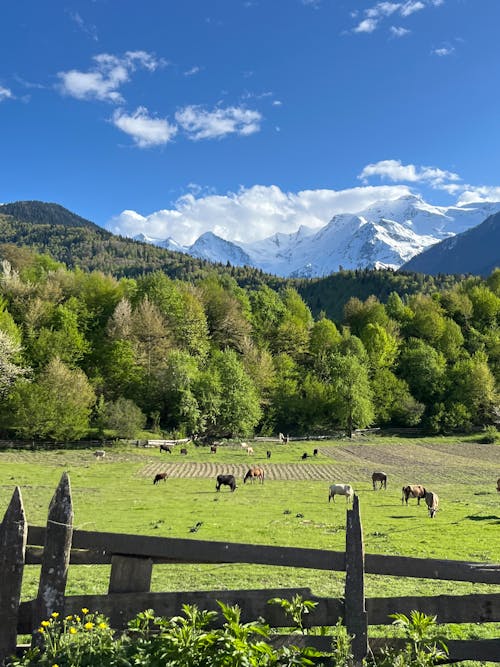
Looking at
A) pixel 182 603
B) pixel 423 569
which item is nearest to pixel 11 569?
pixel 182 603

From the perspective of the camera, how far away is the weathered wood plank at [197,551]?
20.7 feet

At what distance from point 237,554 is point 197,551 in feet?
1.80

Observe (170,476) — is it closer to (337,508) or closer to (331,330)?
(337,508)

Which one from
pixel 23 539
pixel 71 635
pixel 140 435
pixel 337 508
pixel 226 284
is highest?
pixel 226 284

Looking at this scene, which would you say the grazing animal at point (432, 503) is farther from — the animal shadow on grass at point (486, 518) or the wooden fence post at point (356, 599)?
the wooden fence post at point (356, 599)

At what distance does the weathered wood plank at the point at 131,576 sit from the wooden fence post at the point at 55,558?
2.13 ft

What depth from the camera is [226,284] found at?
129375 mm

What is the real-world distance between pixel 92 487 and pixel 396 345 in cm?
9649

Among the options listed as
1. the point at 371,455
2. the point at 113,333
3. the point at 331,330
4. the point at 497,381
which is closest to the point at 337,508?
the point at 371,455

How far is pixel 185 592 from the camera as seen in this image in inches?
241

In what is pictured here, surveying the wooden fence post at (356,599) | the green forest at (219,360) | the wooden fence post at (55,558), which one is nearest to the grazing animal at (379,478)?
the wooden fence post at (356,599)

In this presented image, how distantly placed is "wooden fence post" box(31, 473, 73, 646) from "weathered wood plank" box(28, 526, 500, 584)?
0.20 meters

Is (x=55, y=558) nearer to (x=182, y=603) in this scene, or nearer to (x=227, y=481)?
(x=182, y=603)

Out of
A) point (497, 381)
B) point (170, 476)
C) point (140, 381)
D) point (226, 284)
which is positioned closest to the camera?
point (170, 476)
